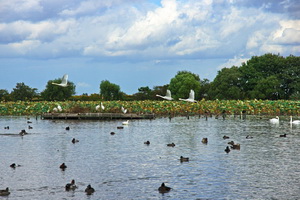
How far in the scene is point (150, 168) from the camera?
1113 inches

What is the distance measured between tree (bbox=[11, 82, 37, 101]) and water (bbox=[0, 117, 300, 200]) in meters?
A: 95.4

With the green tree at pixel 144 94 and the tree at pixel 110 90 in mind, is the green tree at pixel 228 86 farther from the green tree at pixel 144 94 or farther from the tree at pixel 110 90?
the tree at pixel 110 90

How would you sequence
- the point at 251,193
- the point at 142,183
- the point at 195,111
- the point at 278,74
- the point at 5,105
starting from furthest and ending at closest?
the point at 278,74, the point at 5,105, the point at 195,111, the point at 142,183, the point at 251,193

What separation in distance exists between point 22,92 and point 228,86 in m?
61.8

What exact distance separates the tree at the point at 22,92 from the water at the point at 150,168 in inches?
3755

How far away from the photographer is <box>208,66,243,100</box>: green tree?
109938 mm

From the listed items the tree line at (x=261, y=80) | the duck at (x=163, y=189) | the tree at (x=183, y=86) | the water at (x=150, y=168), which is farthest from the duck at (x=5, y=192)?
the tree at (x=183, y=86)

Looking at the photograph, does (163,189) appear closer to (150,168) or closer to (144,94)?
(150,168)

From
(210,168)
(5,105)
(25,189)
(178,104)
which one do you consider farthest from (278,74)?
(25,189)

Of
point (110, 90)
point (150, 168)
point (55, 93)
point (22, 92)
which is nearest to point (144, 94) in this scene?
point (110, 90)

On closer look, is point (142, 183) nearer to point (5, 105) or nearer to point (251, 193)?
point (251, 193)

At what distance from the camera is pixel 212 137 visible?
46.6 meters

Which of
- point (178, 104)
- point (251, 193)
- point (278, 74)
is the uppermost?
point (278, 74)

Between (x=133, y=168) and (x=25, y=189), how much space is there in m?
7.39
